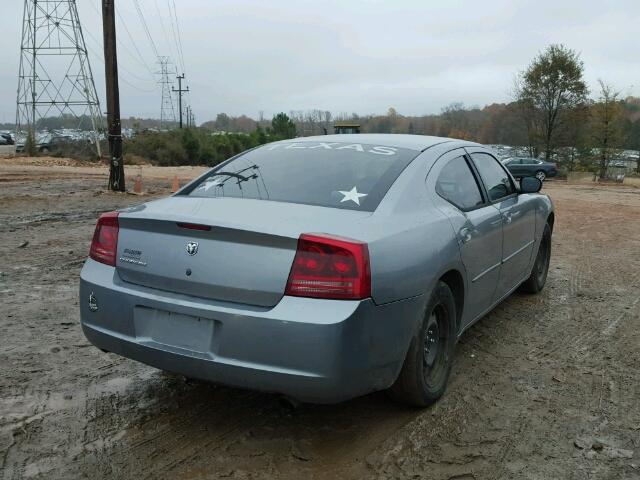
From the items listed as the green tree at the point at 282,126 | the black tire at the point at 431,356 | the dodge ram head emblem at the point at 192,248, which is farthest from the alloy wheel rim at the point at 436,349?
the green tree at the point at 282,126

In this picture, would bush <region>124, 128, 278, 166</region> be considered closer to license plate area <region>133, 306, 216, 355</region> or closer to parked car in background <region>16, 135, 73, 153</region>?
parked car in background <region>16, 135, 73, 153</region>

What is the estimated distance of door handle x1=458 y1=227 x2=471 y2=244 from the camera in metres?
3.57

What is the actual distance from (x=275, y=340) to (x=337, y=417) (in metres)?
0.89

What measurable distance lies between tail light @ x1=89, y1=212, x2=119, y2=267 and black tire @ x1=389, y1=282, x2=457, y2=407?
164cm

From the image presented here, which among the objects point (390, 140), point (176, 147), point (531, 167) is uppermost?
point (390, 140)

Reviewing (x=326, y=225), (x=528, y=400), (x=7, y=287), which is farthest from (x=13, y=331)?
(x=528, y=400)

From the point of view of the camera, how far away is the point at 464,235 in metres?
3.62

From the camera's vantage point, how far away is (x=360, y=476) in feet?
8.86

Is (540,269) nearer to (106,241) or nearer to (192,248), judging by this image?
(192,248)

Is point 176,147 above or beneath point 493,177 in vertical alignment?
beneath

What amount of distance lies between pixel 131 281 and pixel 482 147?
304 cm

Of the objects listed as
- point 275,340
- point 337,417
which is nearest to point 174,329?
point 275,340

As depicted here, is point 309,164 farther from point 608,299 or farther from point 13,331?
point 608,299

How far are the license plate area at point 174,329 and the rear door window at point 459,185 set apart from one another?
1.67 metres
